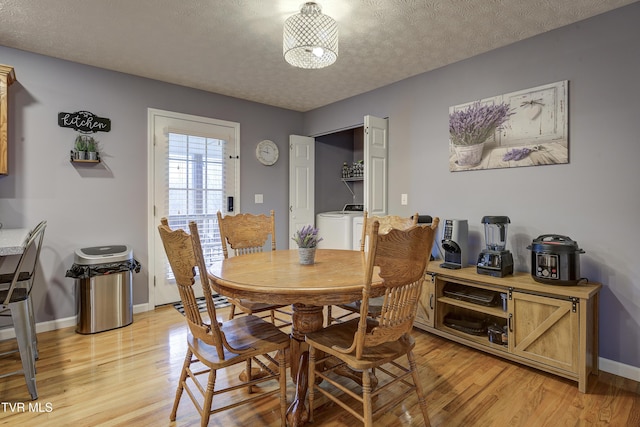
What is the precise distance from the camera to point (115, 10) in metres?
2.33

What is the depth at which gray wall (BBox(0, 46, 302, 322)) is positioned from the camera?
2955mm

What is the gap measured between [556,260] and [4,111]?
432 cm

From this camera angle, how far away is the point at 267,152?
181 inches

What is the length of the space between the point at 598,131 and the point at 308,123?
343cm

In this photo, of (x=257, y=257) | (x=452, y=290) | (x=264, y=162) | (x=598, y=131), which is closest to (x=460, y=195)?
(x=452, y=290)

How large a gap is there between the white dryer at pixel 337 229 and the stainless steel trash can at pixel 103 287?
2.31 meters

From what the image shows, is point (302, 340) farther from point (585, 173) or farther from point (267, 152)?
point (267, 152)

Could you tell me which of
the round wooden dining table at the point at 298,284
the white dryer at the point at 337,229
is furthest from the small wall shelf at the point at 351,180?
the round wooden dining table at the point at 298,284

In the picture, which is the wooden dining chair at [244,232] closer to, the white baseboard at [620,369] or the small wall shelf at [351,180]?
the white baseboard at [620,369]

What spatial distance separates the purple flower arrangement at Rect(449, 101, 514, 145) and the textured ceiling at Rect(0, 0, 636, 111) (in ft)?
1.64

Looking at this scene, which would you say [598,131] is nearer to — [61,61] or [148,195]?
[148,195]

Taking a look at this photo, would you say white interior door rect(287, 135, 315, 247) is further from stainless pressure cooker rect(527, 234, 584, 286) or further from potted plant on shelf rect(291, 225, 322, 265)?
stainless pressure cooker rect(527, 234, 584, 286)

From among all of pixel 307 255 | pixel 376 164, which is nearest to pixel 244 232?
pixel 307 255

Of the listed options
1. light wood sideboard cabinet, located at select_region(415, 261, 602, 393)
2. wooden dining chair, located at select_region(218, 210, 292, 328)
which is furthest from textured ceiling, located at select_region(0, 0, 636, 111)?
light wood sideboard cabinet, located at select_region(415, 261, 602, 393)
